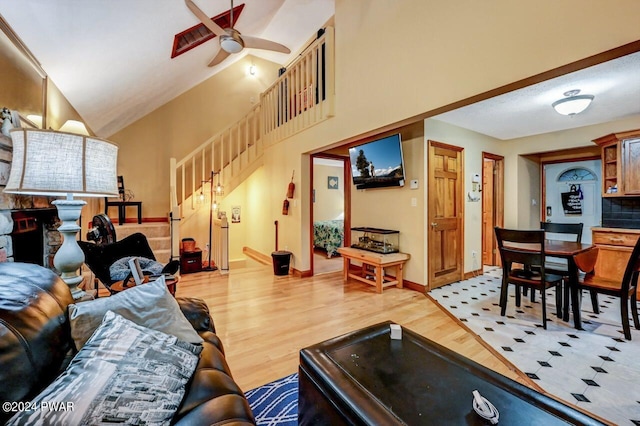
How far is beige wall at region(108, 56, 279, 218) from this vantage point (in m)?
5.62

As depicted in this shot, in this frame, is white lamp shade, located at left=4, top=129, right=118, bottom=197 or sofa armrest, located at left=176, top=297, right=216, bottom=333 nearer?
white lamp shade, located at left=4, top=129, right=118, bottom=197

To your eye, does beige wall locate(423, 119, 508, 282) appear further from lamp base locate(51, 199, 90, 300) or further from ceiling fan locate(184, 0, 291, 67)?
lamp base locate(51, 199, 90, 300)

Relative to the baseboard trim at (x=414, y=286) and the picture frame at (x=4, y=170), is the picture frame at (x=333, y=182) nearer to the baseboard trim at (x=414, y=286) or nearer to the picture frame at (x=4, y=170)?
the baseboard trim at (x=414, y=286)

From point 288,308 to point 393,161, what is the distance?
249 cm

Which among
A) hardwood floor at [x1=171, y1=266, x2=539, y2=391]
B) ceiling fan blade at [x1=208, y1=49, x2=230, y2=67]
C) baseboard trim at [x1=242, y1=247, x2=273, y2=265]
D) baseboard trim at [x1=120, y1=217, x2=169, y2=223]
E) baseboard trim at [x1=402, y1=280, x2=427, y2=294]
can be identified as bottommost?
hardwood floor at [x1=171, y1=266, x2=539, y2=391]

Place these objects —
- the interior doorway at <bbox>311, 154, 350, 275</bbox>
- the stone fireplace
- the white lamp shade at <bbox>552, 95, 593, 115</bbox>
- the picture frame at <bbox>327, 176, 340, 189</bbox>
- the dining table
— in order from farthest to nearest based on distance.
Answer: the picture frame at <bbox>327, 176, 340, 189</bbox>
the interior doorway at <bbox>311, 154, 350, 275</bbox>
the white lamp shade at <bbox>552, 95, 593, 115</bbox>
the dining table
the stone fireplace

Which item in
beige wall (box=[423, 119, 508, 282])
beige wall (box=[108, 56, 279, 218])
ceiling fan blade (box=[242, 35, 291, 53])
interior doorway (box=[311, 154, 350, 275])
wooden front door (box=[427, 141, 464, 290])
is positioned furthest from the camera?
interior doorway (box=[311, 154, 350, 275])

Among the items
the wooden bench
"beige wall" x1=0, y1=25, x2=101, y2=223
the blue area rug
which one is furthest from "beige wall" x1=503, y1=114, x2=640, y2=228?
"beige wall" x1=0, y1=25, x2=101, y2=223

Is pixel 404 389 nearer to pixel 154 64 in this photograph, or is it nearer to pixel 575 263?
pixel 575 263

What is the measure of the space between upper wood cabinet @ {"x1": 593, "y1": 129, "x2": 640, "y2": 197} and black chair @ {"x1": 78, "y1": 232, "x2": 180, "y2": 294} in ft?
18.6

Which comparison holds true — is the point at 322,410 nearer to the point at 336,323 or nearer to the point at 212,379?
the point at 212,379

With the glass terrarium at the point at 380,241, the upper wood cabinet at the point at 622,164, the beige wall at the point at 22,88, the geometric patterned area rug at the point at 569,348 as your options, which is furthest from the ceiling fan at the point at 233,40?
the upper wood cabinet at the point at 622,164

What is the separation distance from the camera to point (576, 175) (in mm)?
5121

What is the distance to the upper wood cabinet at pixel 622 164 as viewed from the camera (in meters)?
3.60
